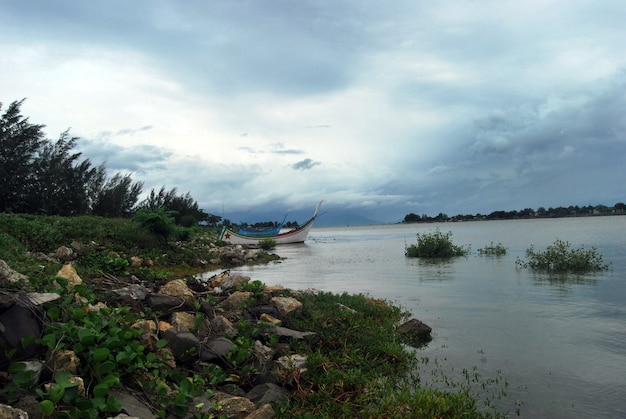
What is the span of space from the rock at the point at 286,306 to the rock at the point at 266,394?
8.10 feet

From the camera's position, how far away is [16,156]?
32.8 m

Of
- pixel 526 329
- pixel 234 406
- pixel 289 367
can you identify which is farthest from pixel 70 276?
pixel 526 329

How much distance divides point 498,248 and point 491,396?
23.4 m

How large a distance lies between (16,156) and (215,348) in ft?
115

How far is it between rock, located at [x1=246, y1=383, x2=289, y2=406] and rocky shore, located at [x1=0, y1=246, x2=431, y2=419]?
0.04 feet

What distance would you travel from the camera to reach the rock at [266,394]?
188 inches

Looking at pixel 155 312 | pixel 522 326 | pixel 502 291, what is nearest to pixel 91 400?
pixel 155 312

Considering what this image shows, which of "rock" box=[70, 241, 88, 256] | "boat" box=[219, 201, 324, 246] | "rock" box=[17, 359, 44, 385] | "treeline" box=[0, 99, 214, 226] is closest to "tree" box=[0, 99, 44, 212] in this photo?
"treeline" box=[0, 99, 214, 226]

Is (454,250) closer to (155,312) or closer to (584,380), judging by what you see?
(584,380)

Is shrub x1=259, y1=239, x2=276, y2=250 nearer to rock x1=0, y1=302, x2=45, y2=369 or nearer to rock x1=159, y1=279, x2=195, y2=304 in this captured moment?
rock x1=159, y1=279, x2=195, y2=304

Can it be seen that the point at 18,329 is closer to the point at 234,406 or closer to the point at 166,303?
the point at 234,406

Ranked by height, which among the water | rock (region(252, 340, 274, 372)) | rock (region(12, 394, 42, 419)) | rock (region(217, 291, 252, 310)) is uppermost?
rock (region(217, 291, 252, 310))

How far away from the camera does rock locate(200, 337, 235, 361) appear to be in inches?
212

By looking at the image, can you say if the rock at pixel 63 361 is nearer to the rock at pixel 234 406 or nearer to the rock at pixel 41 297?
the rock at pixel 41 297
